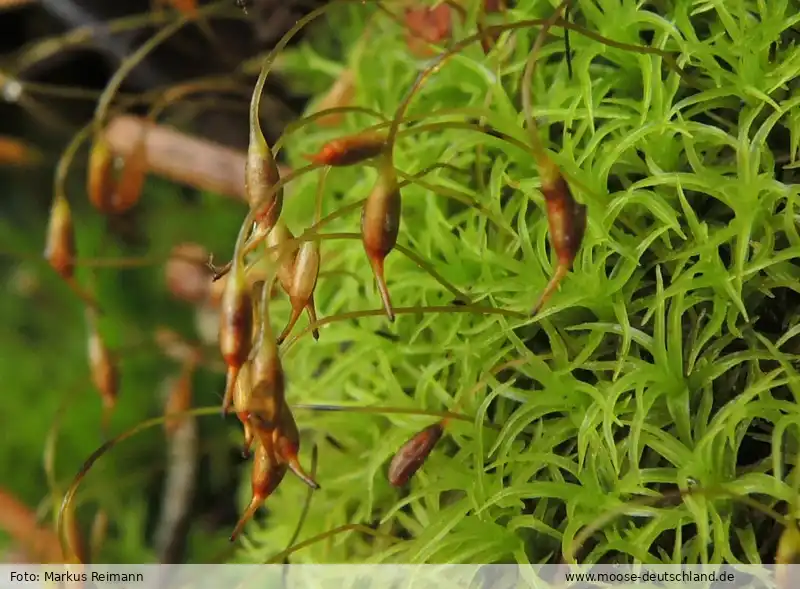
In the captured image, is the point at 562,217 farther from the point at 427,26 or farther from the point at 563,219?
the point at 427,26

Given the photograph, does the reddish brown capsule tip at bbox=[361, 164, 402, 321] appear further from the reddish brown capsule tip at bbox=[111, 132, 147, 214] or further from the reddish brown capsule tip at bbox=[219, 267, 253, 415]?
the reddish brown capsule tip at bbox=[111, 132, 147, 214]

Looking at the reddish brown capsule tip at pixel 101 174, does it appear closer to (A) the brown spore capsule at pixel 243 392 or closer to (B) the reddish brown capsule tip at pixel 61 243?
(B) the reddish brown capsule tip at pixel 61 243

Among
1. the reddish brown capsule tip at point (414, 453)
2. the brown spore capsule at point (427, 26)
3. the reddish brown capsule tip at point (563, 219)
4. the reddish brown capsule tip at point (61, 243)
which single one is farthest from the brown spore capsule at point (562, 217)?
the reddish brown capsule tip at point (61, 243)

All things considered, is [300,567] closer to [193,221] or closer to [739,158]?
[739,158]

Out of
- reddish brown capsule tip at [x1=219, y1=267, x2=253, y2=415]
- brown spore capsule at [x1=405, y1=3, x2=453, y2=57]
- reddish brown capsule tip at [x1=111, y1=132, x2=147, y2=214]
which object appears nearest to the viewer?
reddish brown capsule tip at [x1=219, y1=267, x2=253, y2=415]

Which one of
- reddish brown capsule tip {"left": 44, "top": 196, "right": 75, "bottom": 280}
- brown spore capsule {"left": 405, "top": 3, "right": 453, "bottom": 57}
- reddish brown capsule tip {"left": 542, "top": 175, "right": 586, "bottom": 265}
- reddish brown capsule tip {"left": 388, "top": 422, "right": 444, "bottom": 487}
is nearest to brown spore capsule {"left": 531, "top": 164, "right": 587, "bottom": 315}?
reddish brown capsule tip {"left": 542, "top": 175, "right": 586, "bottom": 265}

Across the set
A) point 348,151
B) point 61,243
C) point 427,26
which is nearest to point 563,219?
point 348,151
